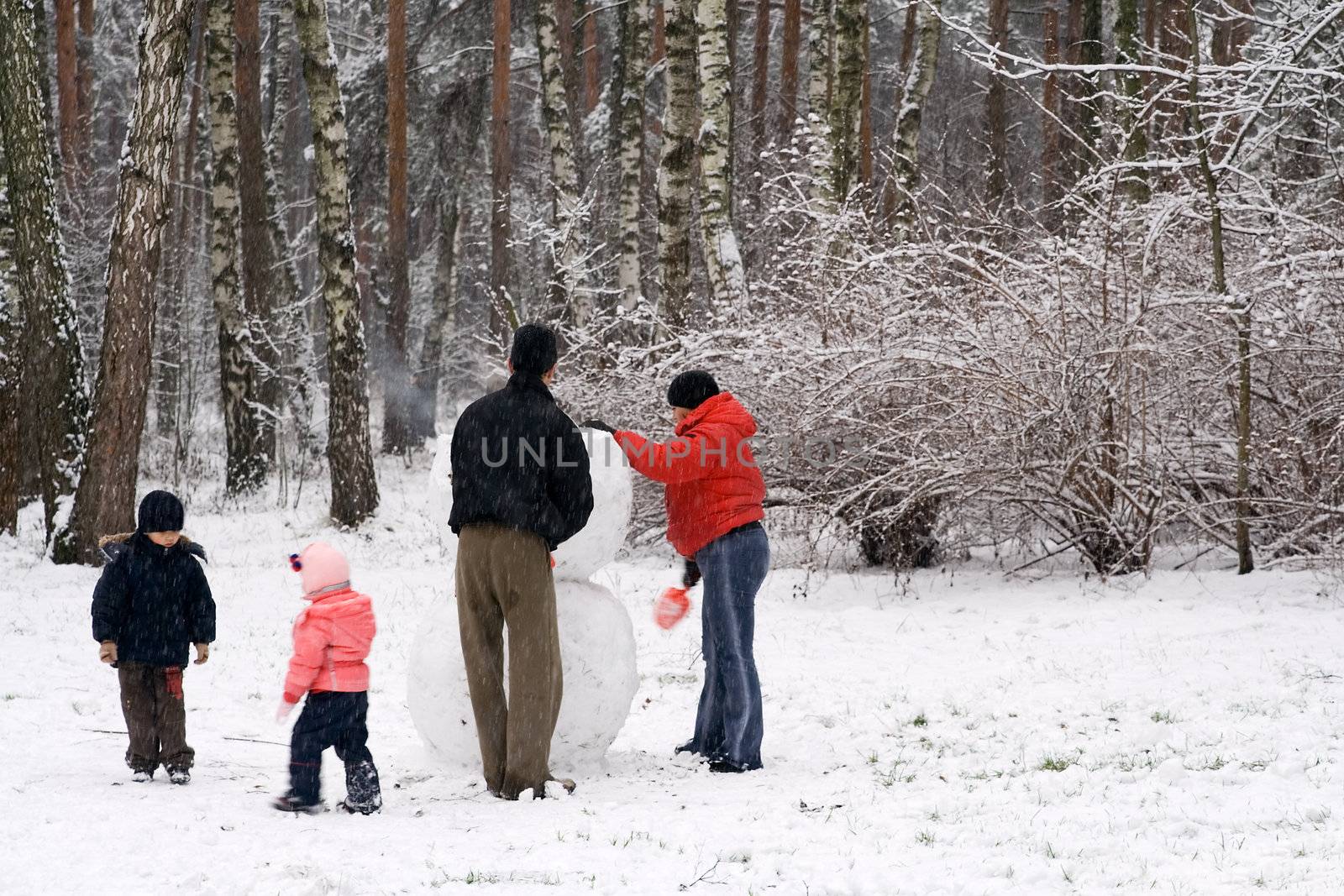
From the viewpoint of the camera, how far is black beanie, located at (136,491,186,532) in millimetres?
4895

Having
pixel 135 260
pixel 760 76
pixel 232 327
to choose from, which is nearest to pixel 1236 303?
pixel 135 260

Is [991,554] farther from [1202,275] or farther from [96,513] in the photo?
[96,513]

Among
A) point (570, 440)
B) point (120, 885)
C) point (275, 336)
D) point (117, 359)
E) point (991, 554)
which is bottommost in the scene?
point (120, 885)

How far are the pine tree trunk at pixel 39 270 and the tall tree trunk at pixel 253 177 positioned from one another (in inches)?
173

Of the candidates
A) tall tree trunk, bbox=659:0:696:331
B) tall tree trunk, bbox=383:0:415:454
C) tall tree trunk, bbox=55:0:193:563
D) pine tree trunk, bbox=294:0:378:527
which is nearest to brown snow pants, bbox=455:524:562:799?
tall tree trunk, bbox=55:0:193:563

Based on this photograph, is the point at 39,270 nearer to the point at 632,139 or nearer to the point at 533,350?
the point at 632,139

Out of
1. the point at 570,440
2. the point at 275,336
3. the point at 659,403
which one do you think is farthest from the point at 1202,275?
the point at 275,336

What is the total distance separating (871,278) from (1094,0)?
770 centimetres

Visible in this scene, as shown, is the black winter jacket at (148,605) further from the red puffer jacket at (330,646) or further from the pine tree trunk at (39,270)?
the pine tree trunk at (39,270)

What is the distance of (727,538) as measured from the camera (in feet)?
16.8

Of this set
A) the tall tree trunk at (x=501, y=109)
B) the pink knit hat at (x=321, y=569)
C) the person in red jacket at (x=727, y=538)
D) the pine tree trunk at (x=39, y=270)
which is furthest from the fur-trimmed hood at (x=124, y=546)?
the tall tree trunk at (x=501, y=109)

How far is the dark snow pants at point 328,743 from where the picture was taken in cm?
448

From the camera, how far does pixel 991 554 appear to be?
10.0 m

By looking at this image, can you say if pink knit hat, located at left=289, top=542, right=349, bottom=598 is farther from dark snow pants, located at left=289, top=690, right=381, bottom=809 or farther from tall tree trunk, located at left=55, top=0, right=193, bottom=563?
tall tree trunk, located at left=55, top=0, right=193, bottom=563
